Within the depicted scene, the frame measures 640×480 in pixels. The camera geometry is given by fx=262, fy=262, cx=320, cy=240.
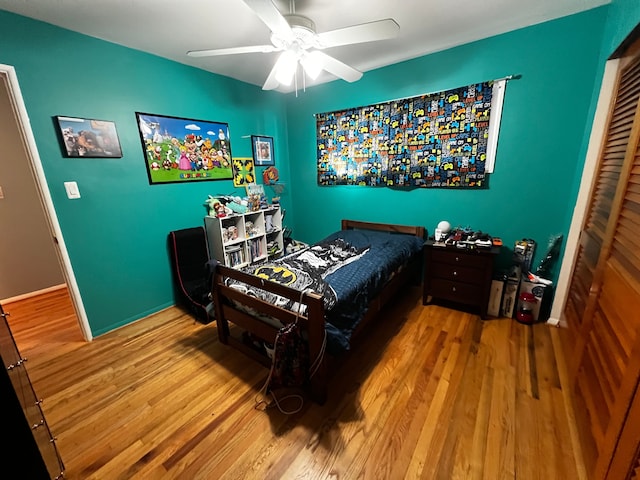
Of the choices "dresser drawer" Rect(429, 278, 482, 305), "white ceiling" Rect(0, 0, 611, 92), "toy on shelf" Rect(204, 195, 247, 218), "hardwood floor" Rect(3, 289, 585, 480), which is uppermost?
"white ceiling" Rect(0, 0, 611, 92)

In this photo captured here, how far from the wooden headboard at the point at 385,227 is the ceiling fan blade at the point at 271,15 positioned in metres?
2.14

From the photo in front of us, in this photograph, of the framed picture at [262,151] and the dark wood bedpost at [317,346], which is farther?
the framed picture at [262,151]

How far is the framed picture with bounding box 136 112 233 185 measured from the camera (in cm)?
243

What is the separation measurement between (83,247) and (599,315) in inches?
138

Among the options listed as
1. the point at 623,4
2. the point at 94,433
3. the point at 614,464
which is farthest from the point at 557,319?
the point at 94,433

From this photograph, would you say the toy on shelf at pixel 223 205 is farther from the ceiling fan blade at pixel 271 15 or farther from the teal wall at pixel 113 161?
the ceiling fan blade at pixel 271 15

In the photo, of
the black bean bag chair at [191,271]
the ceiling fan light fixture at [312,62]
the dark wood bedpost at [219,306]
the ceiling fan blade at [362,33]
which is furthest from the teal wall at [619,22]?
the black bean bag chair at [191,271]

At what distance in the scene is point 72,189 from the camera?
2.06m

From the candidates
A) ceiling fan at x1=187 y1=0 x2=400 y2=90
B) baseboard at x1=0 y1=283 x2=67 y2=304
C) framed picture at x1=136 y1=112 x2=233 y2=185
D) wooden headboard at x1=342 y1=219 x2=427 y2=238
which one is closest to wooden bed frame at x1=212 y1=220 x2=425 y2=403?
wooden headboard at x1=342 y1=219 x2=427 y2=238

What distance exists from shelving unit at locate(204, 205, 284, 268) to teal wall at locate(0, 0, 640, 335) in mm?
296

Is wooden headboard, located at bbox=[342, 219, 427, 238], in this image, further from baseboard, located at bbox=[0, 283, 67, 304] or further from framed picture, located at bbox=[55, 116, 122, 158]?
baseboard, located at bbox=[0, 283, 67, 304]


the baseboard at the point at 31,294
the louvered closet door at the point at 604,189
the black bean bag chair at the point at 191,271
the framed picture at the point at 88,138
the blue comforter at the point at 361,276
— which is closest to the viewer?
the louvered closet door at the point at 604,189

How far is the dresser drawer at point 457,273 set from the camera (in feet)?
7.57

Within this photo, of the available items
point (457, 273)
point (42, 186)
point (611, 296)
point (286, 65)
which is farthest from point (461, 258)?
point (42, 186)
